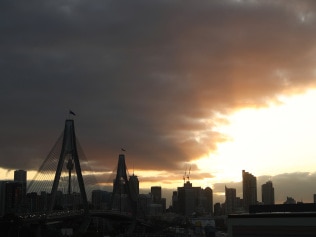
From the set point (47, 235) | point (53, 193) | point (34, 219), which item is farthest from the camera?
point (47, 235)

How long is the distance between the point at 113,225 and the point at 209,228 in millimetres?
33908

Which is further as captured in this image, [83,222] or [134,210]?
[134,210]

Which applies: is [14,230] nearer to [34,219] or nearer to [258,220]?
[34,219]

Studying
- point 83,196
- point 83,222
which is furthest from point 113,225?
point 83,196

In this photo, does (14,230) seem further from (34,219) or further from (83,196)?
(83,196)

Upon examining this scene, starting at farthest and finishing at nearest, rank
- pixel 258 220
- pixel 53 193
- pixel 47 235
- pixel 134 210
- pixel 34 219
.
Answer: pixel 134 210
pixel 47 235
pixel 34 219
pixel 53 193
pixel 258 220

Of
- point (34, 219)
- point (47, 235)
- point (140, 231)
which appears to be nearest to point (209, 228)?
point (140, 231)

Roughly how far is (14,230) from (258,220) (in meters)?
49.8

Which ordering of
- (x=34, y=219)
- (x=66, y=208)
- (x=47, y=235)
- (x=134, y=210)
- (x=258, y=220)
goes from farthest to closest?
(x=134, y=210) < (x=66, y=208) < (x=47, y=235) < (x=34, y=219) < (x=258, y=220)

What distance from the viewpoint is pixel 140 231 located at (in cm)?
19550

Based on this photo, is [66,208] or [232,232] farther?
[66,208]

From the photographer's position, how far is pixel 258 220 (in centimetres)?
7288

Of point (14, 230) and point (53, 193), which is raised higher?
point (53, 193)

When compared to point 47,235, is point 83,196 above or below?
above
